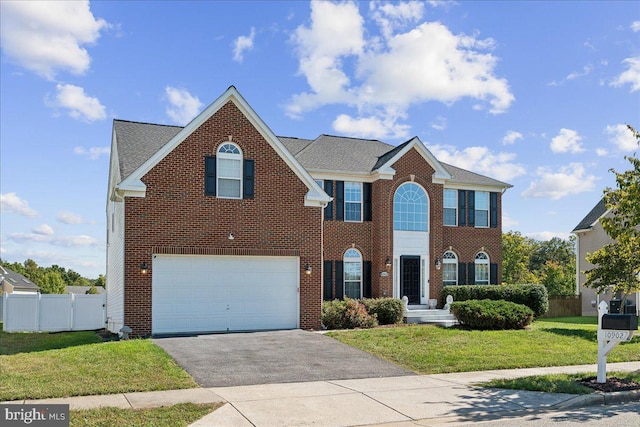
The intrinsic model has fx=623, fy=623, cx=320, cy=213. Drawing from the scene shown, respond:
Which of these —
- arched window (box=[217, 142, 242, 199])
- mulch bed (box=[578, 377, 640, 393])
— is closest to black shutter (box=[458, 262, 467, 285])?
arched window (box=[217, 142, 242, 199])

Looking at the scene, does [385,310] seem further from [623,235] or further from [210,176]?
[623,235]

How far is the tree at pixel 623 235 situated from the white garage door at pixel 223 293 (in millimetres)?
9389

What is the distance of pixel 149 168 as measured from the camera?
19.0 metres

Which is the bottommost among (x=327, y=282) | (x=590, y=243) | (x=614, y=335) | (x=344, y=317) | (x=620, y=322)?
(x=344, y=317)

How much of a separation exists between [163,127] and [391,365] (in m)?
14.9

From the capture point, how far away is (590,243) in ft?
108

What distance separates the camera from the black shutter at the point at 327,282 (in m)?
25.3

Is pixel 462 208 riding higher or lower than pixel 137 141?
lower

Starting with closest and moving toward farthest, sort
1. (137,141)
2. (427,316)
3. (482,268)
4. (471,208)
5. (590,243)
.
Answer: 1. (137,141)
2. (427,316)
3. (471,208)
4. (482,268)
5. (590,243)

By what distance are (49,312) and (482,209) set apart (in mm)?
19218

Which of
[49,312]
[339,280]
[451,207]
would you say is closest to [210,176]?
[339,280]

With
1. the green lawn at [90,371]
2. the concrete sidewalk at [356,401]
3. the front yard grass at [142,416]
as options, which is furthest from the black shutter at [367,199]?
the front yard grass at [142,416]

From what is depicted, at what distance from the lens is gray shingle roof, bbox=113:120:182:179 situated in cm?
2070

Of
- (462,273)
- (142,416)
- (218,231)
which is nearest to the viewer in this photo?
(142,416)
